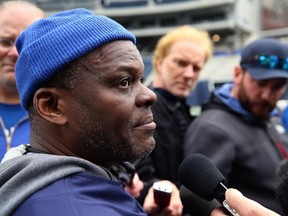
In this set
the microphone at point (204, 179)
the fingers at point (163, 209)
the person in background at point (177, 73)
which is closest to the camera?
the microphone at point (204, 179)

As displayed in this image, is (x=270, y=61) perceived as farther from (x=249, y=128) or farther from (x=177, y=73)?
(x=177, y=73)

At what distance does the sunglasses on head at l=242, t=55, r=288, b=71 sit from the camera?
2562mm

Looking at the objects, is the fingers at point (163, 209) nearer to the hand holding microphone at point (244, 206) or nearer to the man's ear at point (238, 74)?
the hand holding microphone at point (244, 206)

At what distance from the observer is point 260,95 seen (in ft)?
8.48

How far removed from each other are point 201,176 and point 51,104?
18.2 inches

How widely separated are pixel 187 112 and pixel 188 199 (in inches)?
74.2

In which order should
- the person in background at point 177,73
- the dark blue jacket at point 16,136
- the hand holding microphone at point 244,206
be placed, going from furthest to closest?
the person in background at point 177,73, the dark blue jacket at point 16,136, the hand holding microphone at point 244,206

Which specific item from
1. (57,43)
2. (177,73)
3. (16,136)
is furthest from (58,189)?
(177,73)

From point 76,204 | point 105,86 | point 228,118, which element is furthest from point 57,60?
point 228,118

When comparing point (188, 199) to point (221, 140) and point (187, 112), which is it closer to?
point (221, 140)

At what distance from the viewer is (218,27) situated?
33.9m

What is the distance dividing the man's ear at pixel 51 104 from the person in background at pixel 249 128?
1357 millimetres

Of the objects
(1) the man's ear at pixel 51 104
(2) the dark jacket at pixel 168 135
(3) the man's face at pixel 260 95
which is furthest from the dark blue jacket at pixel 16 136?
(3) the man's face at pixel 260 95

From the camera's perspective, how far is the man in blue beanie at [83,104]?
38.9 inches
